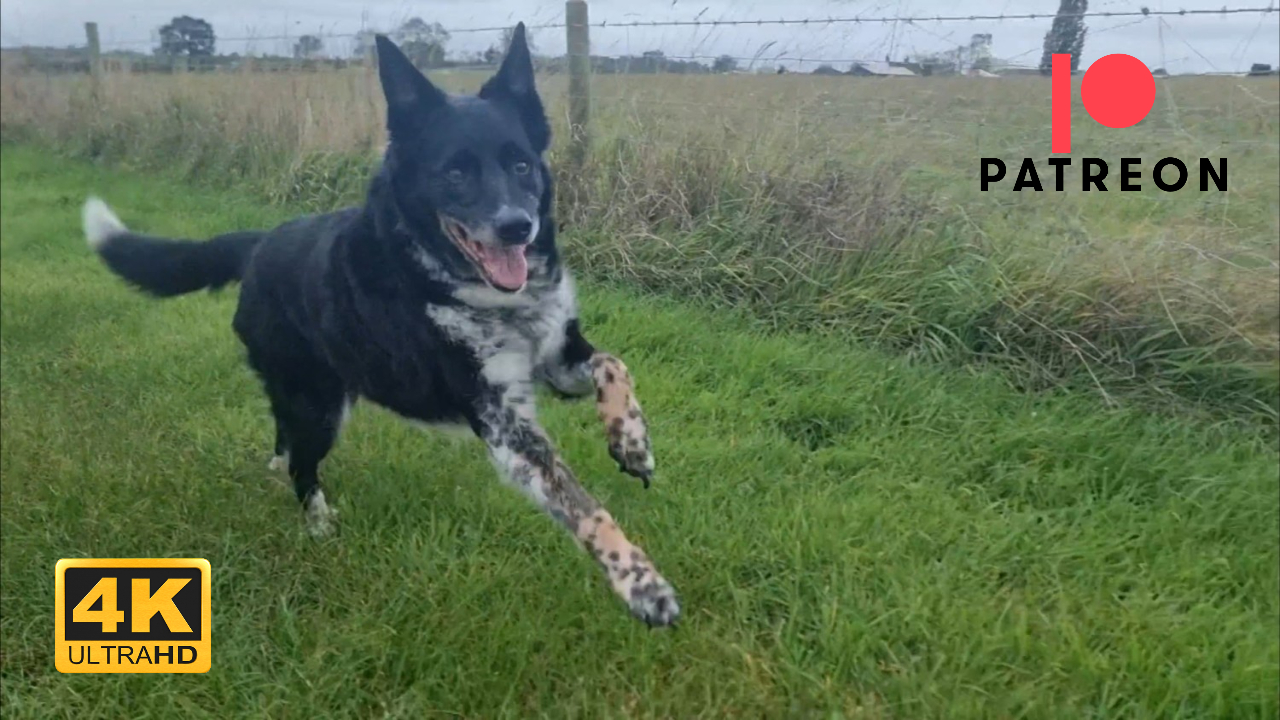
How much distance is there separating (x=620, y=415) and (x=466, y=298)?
1.63 ft

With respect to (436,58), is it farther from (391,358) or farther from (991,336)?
(991,336)

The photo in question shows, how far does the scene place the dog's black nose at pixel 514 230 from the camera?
1800mm

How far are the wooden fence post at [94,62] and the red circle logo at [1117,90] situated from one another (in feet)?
10.6

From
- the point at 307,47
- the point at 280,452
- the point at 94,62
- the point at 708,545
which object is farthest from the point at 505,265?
the point at 94,62

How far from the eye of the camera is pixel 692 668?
7.41 ft

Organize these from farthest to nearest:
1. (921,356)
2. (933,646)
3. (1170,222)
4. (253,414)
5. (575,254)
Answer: (1170,222) → (921,356) → (253,414) → (575,254) → (933,646)

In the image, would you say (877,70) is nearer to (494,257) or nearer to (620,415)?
(620,415)

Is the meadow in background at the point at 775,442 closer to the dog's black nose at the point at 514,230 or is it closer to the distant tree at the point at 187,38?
the distant tree at the point at 187,38

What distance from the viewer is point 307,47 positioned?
8.91ft

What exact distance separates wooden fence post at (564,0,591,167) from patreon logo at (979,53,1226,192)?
141 centimetres

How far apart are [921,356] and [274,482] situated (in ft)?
7.50

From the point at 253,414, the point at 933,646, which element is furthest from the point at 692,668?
the point at 253,414

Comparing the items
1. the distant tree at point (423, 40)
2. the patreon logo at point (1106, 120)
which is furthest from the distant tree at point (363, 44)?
the patreon logo at point (1106, 120)

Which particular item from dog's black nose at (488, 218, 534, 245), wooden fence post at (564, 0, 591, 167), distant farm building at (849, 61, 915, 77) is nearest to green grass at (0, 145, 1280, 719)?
wooden fence post at (564, 0, 591, 167)
